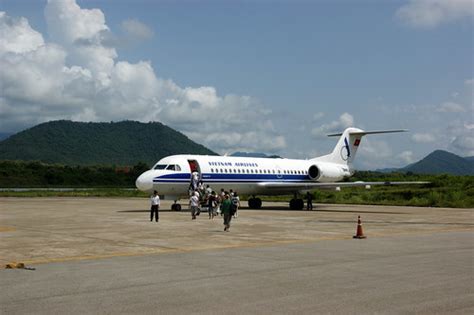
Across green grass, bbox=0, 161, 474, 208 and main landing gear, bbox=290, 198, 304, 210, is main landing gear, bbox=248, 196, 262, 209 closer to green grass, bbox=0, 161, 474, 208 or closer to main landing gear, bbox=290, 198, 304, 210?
main landing gear, bbox=290, 198, 304, 210

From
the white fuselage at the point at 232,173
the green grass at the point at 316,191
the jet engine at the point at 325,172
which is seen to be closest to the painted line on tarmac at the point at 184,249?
the white fuselage at the point at 232,173

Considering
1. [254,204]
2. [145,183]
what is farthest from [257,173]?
[145,183]

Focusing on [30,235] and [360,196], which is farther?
[360,196]

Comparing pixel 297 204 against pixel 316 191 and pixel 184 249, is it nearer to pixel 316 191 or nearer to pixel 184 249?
pixel 316 191

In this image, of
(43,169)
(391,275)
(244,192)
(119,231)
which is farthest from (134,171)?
(391,275)

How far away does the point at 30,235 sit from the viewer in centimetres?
1919

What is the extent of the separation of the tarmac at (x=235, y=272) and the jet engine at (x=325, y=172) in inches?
850

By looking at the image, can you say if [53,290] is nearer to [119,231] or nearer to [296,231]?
[119,231]

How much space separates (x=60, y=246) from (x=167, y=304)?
8.52 metres

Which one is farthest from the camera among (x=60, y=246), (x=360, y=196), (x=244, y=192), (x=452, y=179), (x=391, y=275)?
(x=452, y=179)

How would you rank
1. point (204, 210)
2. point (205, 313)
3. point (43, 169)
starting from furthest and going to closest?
point (43, 169) → point (204, 210) → point (205, 313)

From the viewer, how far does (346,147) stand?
46.9 meters

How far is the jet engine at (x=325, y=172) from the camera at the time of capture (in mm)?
42356

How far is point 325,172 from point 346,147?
5118 millimetres
